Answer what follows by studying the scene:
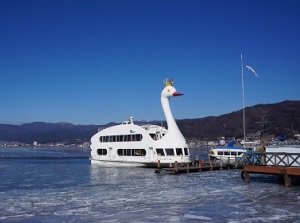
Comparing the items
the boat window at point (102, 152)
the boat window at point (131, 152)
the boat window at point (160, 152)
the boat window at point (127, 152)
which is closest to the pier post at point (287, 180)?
the boat window at point (160, 152)

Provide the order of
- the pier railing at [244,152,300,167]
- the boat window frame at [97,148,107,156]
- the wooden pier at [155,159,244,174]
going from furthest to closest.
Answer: the boat window frame at [97,148,107,156] < the wooden pier at [155,159,244,174] < the pier railing at [244,152,300,167]

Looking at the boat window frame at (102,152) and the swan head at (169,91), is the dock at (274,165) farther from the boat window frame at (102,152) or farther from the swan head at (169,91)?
the boat window frame at (102,152)

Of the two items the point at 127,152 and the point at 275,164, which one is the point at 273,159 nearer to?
the point at 275,164

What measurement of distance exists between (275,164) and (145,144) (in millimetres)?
23460

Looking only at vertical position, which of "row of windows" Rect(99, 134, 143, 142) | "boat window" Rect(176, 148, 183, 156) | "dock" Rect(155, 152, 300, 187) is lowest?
"dock" Rect(155, 152, 300, 187)

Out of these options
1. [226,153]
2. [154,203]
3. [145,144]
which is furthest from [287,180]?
[226,153]

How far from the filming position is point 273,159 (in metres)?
30.3

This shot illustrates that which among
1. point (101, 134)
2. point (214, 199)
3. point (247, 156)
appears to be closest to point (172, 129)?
point (101, 134)

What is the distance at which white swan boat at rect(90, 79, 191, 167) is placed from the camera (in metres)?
48.2

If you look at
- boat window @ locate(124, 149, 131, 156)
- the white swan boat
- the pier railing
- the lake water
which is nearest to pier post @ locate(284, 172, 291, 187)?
the lake water

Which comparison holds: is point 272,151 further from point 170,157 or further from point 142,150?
point 142,150

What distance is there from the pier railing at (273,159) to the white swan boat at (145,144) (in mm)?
17025

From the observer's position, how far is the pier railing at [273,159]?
90.6 ft

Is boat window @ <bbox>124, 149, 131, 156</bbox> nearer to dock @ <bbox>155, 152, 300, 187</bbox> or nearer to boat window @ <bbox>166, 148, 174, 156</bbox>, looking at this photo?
boat window @ <bbox>166, 148, 174, 156</bbox>
